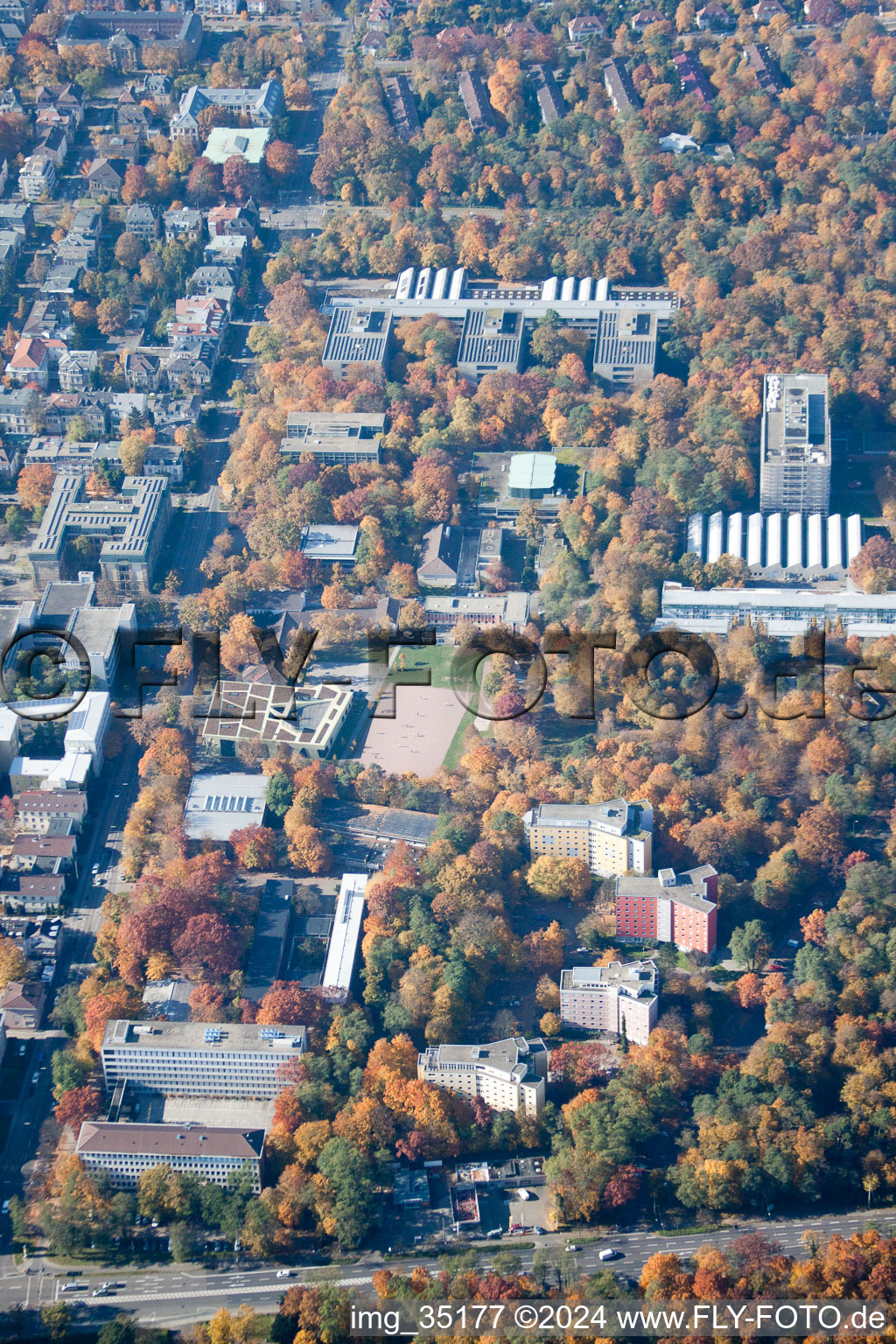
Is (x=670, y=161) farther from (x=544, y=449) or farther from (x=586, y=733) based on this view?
(x=586, y=733)

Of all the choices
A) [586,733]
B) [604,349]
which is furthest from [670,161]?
[586,733]

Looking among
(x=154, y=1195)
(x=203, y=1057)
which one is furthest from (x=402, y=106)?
(x=154, y=1195)

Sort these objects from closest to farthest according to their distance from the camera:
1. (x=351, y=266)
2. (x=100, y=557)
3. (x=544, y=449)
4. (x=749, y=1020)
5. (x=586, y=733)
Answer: (x=749, y=1020)
(x=586, y=733)
(x=100, y=557)
(x=544, y=449)
(x=351, y=266)

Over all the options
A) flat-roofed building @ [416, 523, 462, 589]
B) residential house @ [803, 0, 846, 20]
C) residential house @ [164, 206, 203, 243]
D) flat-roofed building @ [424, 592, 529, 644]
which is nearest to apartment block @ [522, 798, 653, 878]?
flat-roofed building @ [424, 592, 529, 644]

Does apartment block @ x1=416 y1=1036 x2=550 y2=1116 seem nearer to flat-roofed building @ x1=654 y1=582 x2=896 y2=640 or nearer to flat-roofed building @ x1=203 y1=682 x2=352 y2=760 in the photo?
→ flat-roofed building @ x1=203 y1=682 x2=352 y2=760

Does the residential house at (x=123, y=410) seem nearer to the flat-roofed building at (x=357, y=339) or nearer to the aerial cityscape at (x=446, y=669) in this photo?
the aerial cityscape at (x=446, y=669)

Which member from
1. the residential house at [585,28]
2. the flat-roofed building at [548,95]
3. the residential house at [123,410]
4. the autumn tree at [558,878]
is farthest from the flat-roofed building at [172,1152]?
the residential house at [585,28]

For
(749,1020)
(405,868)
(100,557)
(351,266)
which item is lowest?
(749,1020)
